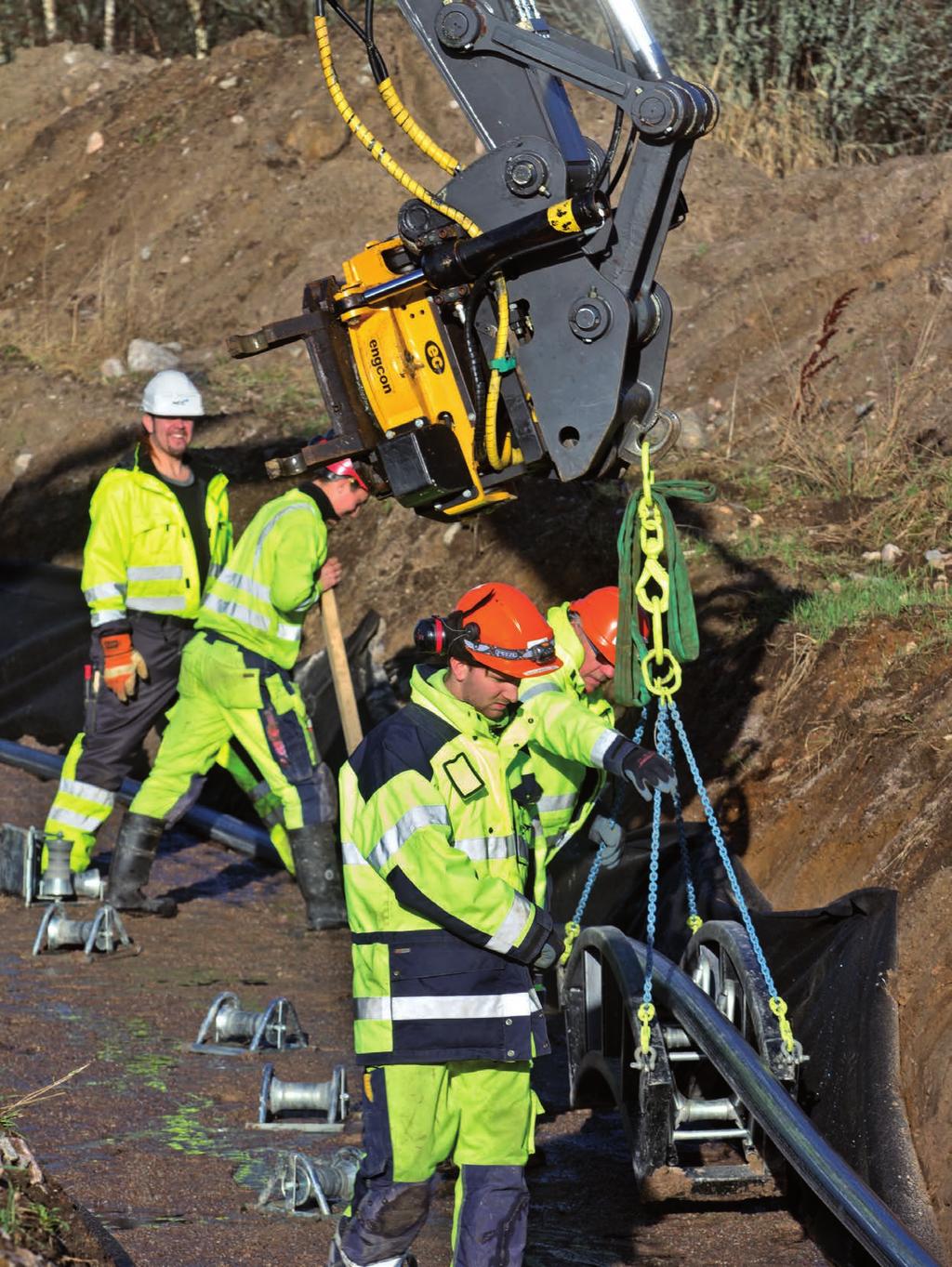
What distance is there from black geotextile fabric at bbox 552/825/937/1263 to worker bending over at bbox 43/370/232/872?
296cm

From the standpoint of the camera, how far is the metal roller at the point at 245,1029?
6.17m

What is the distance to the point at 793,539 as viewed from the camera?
362 inches

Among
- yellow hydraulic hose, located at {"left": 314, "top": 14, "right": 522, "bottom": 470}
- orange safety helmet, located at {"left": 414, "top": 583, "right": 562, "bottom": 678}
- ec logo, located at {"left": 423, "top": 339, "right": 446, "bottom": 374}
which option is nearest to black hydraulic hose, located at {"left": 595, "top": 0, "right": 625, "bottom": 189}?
yellow hydraulic hose, located at {"left": 314, "top": 14, "right": 522, "bottom": 470}

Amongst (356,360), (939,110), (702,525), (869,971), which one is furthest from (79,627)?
(939,110)

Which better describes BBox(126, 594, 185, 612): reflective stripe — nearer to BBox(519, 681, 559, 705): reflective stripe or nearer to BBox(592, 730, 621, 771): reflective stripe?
BBox(519, 681, 559, 705): reflective stripe

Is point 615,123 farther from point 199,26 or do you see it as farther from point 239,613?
point 199,26

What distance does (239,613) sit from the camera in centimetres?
757

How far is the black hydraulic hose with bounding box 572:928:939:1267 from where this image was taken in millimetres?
3939

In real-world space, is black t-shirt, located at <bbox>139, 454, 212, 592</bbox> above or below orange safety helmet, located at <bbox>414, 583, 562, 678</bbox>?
above

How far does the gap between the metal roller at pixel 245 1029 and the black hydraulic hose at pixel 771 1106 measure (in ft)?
4.08

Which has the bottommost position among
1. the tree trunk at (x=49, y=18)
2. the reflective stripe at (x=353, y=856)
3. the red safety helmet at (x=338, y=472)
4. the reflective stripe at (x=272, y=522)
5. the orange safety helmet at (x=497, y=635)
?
the reflective stripe at (x=353, y=856)

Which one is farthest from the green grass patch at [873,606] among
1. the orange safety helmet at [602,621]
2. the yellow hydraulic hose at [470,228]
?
the yellow hydraulic hose at [470,228]

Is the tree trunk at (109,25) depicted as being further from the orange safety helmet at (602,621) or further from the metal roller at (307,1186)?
the metal roller at (307,1186)

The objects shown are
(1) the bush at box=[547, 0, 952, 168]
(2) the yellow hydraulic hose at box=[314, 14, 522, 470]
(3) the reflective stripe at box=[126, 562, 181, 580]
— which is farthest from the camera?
(1) the bush at box=[547, 0, 952, 168]
